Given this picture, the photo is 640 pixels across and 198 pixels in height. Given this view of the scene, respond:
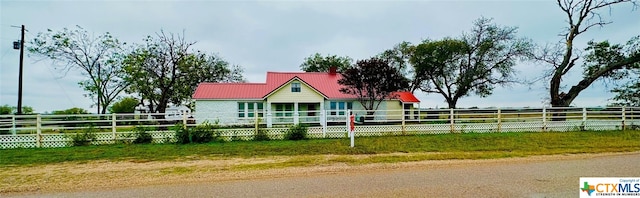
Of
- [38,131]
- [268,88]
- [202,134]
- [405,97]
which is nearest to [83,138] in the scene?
[38,131]

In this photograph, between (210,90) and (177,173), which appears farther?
(210,90)

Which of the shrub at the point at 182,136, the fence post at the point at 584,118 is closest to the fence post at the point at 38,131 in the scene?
the shrub at the point at 182,136

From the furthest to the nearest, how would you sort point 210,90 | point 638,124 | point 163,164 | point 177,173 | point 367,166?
point 210,90, point 638,124, point 163,164, point 367,166, point 177,173

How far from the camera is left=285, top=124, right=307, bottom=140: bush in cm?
1334

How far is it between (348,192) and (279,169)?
2.22 meters

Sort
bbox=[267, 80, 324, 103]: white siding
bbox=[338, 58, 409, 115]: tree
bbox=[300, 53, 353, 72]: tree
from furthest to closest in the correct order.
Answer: bbox=[300, 53, 353, 72]: tree, bbox=[267, 80, 324, 103]: white siding, bbox=[338, 58, 409, 115]: tree

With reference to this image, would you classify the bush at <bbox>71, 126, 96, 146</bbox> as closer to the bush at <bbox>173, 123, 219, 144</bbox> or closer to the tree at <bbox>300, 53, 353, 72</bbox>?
the bush at <bbox>173, 123, 219, 144</bbox>

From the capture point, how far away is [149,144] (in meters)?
12.1

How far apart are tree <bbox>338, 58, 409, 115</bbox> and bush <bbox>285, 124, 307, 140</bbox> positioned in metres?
10.3

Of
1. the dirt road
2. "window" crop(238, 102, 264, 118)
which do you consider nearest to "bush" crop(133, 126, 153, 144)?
the dirt road

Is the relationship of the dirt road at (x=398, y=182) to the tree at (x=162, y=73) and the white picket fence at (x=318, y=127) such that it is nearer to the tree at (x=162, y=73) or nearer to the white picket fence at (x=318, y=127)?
the white picket fence at (x=318, y=127)

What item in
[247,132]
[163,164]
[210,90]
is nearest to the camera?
[163,164]

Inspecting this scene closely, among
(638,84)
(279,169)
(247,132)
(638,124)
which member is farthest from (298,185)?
(638,84)

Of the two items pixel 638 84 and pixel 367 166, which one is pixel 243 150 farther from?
pixel 638 84
